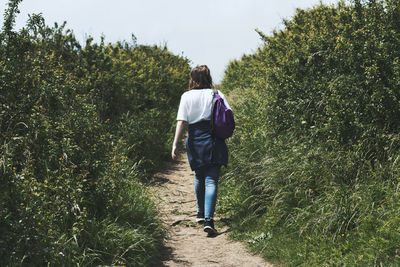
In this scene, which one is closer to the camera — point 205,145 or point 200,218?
point 205,145

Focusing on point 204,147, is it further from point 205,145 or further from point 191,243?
point 191,243

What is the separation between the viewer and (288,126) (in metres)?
6.67

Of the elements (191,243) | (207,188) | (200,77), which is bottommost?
(191,243)

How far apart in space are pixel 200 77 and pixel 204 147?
92cm

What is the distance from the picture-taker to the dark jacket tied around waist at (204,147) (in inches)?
218

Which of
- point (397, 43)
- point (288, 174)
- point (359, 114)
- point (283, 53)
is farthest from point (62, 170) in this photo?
point (283, 53)

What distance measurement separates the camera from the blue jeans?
5.46 m

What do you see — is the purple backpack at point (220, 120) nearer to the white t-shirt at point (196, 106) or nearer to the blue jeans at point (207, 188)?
the white t-shirt at point (196, 106)

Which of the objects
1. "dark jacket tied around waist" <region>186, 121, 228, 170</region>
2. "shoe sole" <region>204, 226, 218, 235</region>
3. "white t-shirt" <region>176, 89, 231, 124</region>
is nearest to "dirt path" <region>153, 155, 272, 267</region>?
"shoe sole" <region>204, 226, 218, 235</region>

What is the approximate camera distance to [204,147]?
5539 mm

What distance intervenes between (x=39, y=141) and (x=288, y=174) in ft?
9.36

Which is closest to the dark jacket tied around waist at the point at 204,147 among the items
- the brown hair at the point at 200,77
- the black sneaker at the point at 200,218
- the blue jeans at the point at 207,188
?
the blue jeans at the point at 207,188

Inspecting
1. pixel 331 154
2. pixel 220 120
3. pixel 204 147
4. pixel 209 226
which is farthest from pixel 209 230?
pixel 331 154

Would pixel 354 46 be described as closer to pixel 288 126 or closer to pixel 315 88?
pixel 315 88
